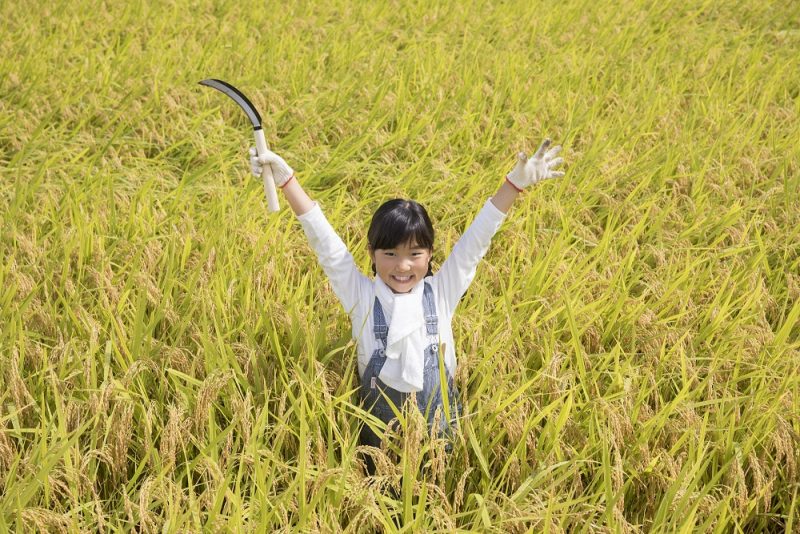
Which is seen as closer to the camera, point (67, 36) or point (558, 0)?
point (67, 36)

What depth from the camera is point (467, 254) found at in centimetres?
234

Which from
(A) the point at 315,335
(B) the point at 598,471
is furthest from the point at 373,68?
(B) the point at 598,471

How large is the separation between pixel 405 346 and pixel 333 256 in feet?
1.16

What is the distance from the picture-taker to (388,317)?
2.30 meters

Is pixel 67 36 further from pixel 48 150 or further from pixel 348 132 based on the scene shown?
pixel 348 132

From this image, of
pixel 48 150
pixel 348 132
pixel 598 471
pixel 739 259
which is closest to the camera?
pixel 598 471

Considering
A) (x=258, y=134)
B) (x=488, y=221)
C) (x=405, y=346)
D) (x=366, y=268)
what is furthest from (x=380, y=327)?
(x=366, y=268)

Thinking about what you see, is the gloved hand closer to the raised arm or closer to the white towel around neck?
the raised arm

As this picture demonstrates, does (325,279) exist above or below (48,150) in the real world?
below

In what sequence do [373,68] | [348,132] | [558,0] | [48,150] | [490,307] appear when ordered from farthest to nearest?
[558,0], [373,68], [348,132], [48,150], [490,307]

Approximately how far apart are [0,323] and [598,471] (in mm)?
1946

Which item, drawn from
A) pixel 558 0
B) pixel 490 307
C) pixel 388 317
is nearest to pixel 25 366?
pixel 388 317

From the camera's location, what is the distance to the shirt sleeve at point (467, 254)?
229 cm

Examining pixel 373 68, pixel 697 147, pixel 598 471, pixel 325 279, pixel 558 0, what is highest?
pixel 558 0
